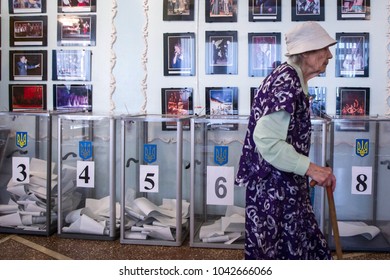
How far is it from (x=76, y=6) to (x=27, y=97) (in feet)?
3.03

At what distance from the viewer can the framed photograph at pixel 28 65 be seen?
4.43m

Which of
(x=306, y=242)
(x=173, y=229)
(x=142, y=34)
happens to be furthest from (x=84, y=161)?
(x=306, y=242)

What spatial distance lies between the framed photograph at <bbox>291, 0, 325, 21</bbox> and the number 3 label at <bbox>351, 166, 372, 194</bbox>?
1286mm

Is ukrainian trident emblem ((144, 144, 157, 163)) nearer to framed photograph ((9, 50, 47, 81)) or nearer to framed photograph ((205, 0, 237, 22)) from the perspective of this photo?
framed photograph ((205, 0, 237, 22))

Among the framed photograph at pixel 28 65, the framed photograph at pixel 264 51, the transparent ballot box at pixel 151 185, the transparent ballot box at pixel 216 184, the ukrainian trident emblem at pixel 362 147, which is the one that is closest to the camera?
the ukrainian trident emblem at pixel 362 147

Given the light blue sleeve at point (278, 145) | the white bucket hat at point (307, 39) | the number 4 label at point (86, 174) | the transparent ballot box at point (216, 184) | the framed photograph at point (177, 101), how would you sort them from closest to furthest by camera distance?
the light blue sleeve at point (278, 145), the white bucket hat at point (307, 39), the transparent ballot box at point (216, 184), the number 4 label at point (86, 174), the framed photograph at point (177, 101)

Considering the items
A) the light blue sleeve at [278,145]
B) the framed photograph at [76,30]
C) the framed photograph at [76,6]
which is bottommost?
the light blue sleeve at [278,145]

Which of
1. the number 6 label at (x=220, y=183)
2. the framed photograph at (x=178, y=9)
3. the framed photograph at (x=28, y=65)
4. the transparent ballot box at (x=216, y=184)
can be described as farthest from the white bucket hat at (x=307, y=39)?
the framed photograph at (x=28, y=65)

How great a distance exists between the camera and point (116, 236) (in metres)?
3.88

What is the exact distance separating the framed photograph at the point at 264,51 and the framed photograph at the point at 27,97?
1864 mm

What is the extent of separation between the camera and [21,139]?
4000mm

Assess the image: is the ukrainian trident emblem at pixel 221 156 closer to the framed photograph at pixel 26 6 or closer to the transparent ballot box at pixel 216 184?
the transparent ballot box at pixel 216 184

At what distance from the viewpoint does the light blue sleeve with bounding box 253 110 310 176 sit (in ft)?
6.34

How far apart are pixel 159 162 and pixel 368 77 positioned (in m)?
1.80
